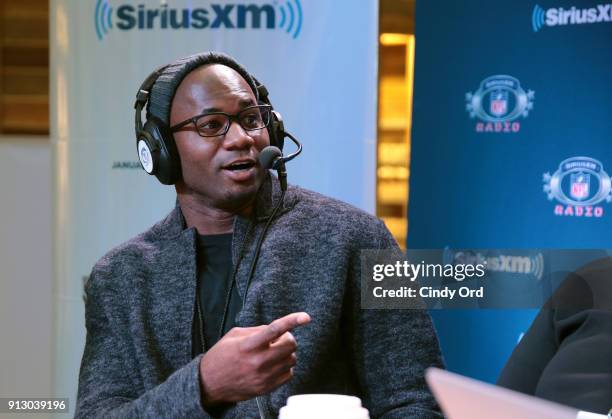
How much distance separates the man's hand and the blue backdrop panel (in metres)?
1.54

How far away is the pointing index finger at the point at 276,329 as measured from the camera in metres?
1.18

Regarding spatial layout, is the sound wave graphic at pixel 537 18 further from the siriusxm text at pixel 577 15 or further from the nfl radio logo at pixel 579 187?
the nfl radio logo at pixel 579 187

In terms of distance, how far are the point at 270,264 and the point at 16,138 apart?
226 centimetres

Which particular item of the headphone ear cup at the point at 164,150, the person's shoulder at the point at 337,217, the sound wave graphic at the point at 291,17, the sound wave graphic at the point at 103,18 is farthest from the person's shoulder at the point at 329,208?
the sound wave graphic at the point at 103,18

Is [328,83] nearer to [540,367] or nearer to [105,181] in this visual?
[105,181]

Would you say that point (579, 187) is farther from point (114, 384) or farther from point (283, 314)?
point (114, 384)

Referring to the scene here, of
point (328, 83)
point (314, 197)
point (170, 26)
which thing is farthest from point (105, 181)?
point (314, 197)

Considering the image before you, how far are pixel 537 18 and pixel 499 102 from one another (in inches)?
10.6

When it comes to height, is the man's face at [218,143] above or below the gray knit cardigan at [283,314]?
above

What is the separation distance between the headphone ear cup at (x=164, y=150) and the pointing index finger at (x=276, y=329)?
1.67 feet

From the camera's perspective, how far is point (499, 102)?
2748mm

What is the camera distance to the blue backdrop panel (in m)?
2.61

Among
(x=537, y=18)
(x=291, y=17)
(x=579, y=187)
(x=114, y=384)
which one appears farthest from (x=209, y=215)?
(x=537, y=18)

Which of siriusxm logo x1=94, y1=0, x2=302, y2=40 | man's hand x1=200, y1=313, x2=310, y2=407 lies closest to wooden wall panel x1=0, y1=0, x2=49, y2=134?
siriusxm logo x1=94, y1=0, x2=302, y2=40
